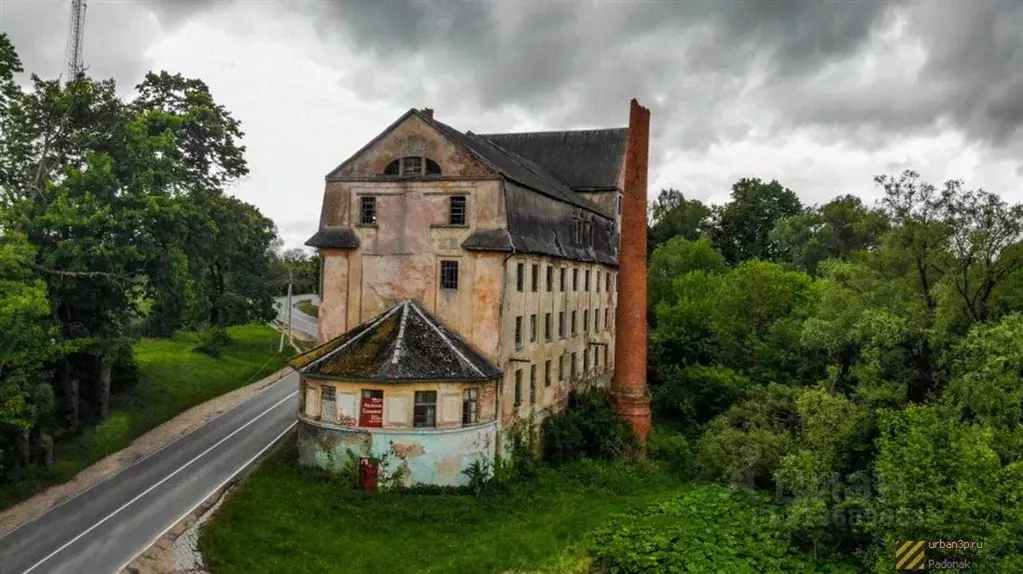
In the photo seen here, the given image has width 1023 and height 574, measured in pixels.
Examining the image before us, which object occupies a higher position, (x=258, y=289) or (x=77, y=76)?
(x=77, y=76)

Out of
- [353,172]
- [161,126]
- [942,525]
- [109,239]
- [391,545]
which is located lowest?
[391,545]

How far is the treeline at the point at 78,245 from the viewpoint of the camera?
73.9ft

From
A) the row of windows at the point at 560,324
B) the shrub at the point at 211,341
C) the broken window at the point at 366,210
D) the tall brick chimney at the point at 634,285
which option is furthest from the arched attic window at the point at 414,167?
the shrub at the point at 211,341

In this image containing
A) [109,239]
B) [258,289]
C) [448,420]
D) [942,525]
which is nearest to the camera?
[942,525]

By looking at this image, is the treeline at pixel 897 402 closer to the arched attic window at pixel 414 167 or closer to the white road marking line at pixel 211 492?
the arched attic window at pixel 414 167

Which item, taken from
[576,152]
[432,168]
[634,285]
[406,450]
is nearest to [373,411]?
[406,450]

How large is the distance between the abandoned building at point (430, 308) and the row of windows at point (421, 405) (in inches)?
2.0

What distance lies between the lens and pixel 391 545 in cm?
2084

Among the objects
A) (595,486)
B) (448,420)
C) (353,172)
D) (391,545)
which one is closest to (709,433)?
(595,486)

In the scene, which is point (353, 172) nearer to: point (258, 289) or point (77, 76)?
point (77, 76)

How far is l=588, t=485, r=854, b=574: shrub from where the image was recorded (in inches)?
824

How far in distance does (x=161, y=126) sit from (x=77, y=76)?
12.6ft

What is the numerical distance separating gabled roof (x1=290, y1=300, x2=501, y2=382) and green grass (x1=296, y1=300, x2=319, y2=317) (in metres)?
50.9

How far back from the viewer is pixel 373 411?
2436cm
